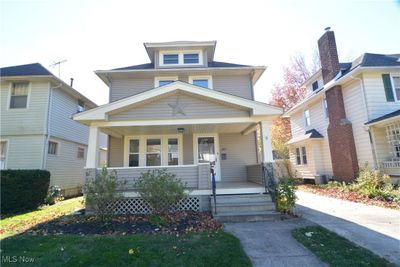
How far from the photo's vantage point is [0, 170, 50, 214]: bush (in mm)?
8797

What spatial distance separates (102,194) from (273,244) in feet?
17.0

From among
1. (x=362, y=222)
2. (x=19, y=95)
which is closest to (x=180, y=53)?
(x=19, y=95)

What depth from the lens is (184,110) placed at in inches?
333

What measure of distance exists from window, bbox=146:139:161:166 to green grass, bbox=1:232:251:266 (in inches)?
221

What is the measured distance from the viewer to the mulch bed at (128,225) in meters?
5.93

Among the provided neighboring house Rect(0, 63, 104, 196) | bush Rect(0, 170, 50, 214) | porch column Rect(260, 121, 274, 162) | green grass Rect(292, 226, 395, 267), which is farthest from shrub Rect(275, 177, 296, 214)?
neighboring house Rect(0, 63, 104, 196)

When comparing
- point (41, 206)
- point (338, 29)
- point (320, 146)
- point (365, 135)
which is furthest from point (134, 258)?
point (338, 29)

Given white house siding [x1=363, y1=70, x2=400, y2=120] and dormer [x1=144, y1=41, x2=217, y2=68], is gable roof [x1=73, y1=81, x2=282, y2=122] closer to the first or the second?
dormer [x1=144, y1=41, x2=217, y2=68]

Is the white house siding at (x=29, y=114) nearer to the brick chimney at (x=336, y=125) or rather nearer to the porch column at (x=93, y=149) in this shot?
the porch column at (x=93, y=149)

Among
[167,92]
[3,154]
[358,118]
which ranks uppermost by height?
[167,92]

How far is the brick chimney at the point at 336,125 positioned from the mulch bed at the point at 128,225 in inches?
388

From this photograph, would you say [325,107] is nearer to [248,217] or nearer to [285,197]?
[285,197]

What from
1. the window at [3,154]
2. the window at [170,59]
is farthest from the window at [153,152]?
the window at [3,154]

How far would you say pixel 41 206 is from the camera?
995cm
